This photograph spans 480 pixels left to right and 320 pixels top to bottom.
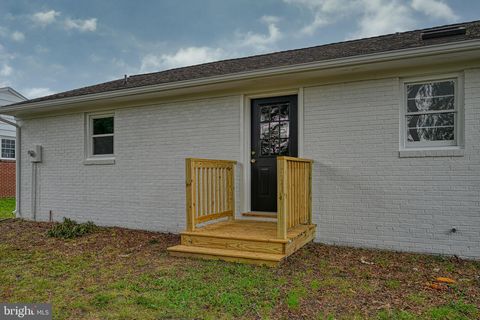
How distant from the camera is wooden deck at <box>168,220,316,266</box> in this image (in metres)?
4.05

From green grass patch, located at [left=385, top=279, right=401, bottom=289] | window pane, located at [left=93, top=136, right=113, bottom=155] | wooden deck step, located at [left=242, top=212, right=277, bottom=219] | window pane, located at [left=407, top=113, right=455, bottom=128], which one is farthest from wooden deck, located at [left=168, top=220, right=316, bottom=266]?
window pane, located at [left=93, top=136, right=113, bottom=155]

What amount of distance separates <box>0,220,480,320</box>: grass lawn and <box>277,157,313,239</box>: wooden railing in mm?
460

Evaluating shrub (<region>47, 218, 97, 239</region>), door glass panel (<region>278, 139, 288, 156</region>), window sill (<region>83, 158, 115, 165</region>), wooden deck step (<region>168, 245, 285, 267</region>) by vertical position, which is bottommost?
shrub (<region>47, 218, 97, 239</region>)

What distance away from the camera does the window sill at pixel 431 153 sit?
438cm

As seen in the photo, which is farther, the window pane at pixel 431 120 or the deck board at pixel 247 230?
the window pane at pixel 431 120

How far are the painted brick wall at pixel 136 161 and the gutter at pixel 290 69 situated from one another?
0.54 m

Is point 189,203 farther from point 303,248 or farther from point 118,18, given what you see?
point 118,18

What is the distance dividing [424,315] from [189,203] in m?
2.98

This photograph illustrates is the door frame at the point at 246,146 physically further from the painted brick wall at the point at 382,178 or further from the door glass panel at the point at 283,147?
the painted brick wall at the point at 382,178

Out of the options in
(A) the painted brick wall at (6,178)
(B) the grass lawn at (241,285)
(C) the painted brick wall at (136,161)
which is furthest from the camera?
(A) the painted brick wall at (6,178)

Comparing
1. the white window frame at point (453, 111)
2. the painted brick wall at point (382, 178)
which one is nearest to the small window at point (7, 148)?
the painted brick wall at point (382, 178)

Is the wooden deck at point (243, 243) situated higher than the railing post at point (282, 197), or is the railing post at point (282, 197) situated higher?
the railing post at point (282, 197)

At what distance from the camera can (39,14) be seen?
12.3m

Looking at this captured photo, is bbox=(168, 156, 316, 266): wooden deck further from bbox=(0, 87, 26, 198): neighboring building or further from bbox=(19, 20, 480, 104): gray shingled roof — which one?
bbox=(0, 87, 26, 198): neighboring building
